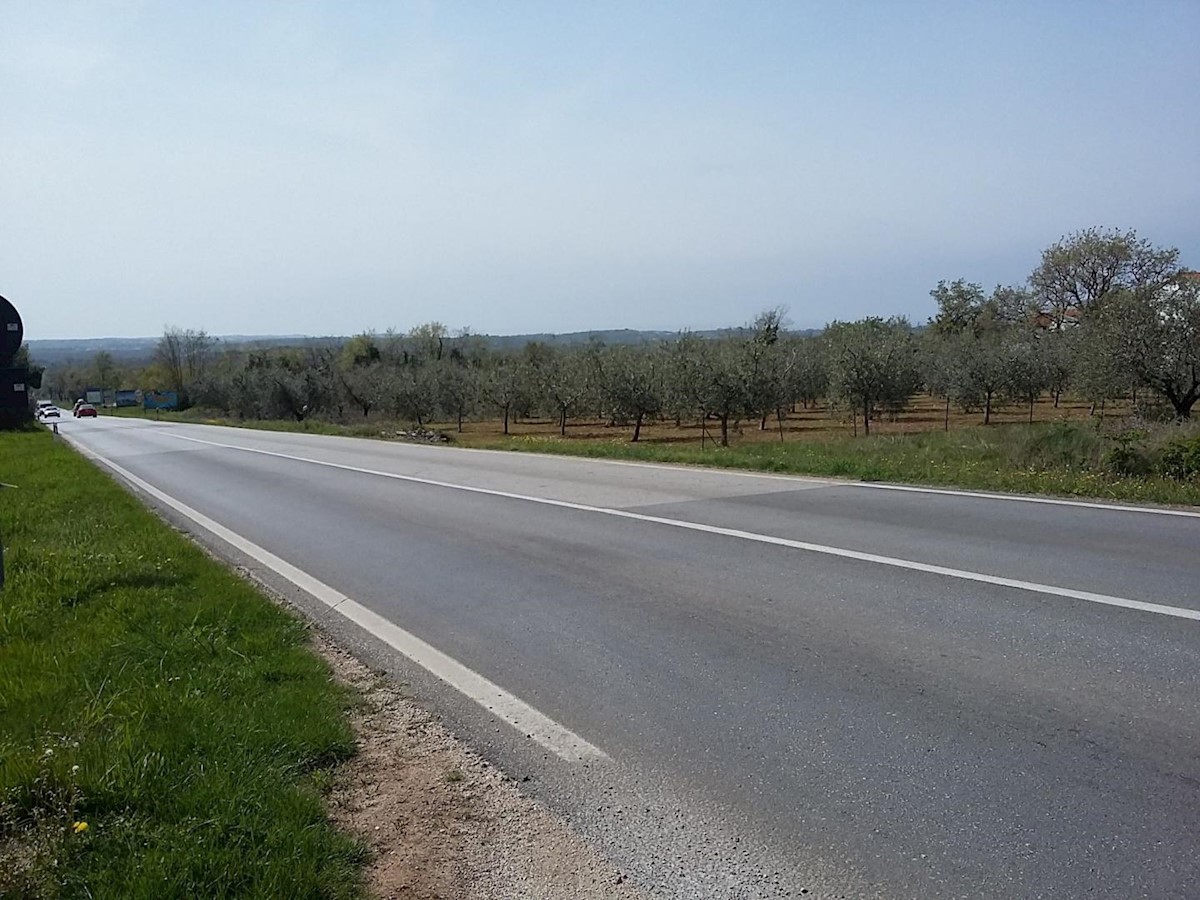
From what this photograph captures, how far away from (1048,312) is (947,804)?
74.0m

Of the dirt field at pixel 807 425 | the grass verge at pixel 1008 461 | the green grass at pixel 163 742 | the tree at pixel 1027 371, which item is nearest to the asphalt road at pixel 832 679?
the green grass at pixel 163 742

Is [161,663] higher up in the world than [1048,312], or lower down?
lower down

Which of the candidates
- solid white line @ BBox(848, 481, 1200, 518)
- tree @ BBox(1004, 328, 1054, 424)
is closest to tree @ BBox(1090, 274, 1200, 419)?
solid white line @ BBox(848, 481, 1200, 518)

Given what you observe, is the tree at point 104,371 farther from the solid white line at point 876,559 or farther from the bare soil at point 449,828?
the bare soil at point 449,828

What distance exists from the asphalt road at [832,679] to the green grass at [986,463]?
4.37 ft

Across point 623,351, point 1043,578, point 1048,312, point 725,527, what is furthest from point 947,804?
point 1048,312

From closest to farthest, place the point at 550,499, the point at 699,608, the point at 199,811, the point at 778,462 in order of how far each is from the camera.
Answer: the point at 199,811 < the point at 699,608 < the point at 550,499 < the point at 778,462

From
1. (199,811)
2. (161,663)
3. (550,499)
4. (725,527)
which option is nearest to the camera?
(199,811)

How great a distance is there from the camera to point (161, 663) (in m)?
5.45

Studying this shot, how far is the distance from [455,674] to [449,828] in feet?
6.34

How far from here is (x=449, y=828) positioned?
11.9ft

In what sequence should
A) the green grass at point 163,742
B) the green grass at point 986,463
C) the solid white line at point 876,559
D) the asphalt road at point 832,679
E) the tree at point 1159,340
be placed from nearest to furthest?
the green grass at point 163,742, the asphalt road at point 832,679, the solid white line at point 876,559, the green grass at point 986,463, the tree at point 1159,340

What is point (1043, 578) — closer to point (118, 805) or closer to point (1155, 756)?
point (1155, 756)

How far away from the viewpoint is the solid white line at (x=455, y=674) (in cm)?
441
